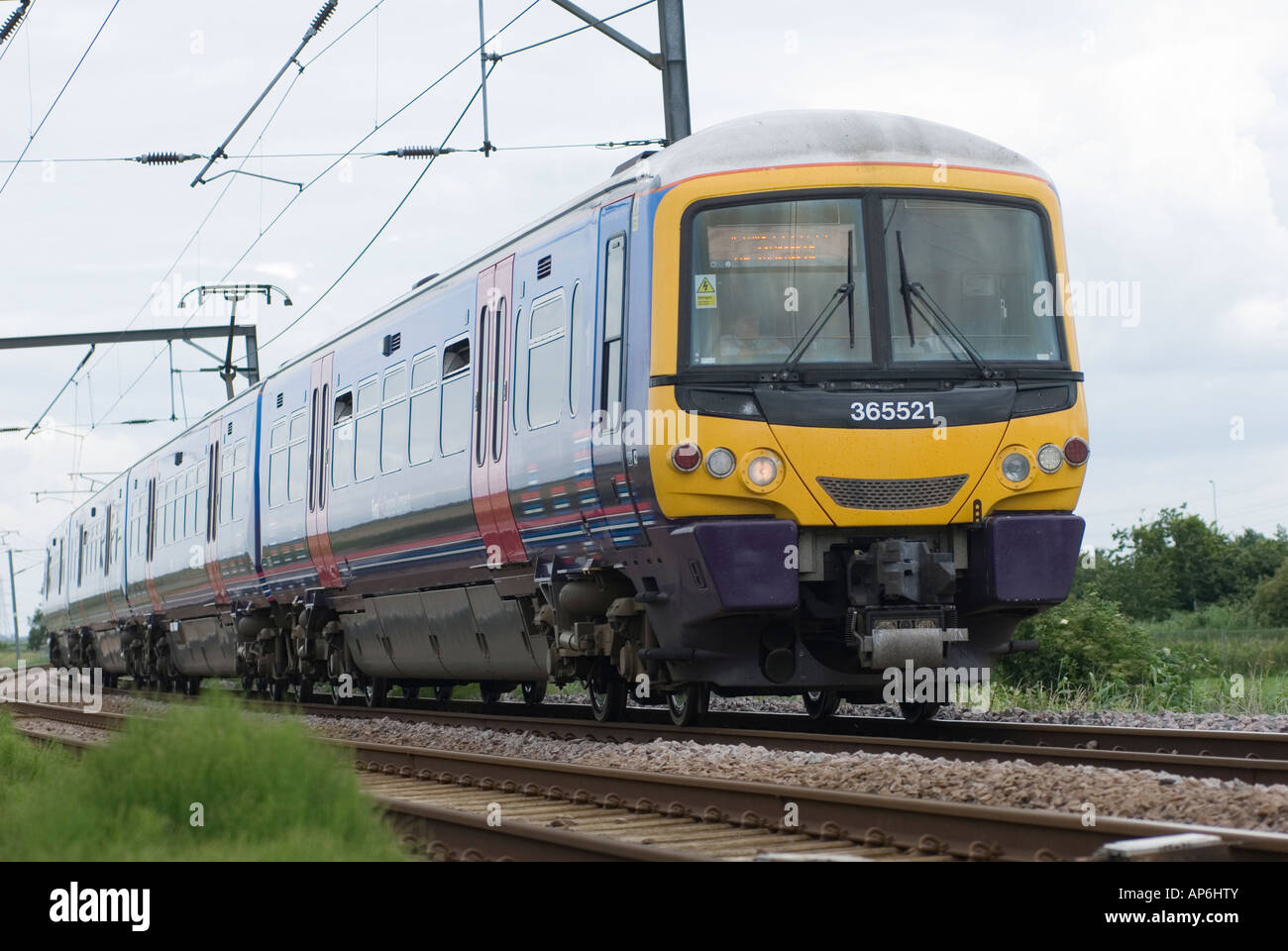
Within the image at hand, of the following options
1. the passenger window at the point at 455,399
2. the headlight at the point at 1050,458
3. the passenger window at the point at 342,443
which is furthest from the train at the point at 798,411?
the passenger window at the point at 342,443

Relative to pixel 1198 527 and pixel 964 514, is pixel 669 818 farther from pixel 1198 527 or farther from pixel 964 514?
pixel 1198 527

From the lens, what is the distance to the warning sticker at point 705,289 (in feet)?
32.5

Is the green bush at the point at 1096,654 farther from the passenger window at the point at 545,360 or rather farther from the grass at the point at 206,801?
the grass at the point at 206,801

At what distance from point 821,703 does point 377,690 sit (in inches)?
281

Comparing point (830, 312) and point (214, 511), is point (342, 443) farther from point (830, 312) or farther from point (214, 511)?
point (830, 312)

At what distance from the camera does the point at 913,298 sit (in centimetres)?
1009

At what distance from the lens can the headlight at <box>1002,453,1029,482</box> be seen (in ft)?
32.8

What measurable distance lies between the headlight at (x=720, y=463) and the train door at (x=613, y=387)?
0.58m

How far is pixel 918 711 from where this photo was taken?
464 inches

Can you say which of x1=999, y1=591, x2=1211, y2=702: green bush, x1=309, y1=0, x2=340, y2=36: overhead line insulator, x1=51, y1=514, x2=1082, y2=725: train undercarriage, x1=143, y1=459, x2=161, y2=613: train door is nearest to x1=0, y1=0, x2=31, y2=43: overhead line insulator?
x1=309, y1=0, x2=340, y2=36: overhead line insulator

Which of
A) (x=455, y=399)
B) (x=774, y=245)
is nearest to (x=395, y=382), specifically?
(x=455, y=399)
